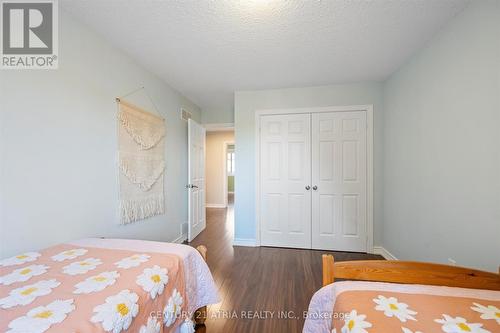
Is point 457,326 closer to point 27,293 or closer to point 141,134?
point 27,293

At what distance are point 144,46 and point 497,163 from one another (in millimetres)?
2843

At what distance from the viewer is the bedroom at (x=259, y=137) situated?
48.9 inches

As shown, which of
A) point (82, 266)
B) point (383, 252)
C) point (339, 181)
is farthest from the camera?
point (339, 181)

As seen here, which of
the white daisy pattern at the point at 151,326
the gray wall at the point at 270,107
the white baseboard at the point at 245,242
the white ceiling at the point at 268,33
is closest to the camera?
the white daisy pattern at the point at 151,326

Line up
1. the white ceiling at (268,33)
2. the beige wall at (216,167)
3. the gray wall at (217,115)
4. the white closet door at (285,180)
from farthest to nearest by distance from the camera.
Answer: the beige wall at (216,167) < the gray wall at (217,115) < the white closet door at (285,180) < the white ceiling at (268,33)

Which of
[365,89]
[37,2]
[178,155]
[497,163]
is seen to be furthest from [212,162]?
[497,163]

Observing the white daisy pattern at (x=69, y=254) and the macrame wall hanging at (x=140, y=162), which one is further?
the macrame wall hanging at (x=140, y=162)

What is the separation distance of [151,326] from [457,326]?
117 cm

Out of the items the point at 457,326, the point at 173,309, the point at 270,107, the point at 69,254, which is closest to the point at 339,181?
the point at 270,107

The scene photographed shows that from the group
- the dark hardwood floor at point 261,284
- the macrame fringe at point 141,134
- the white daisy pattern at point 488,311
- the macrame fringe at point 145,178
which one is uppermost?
the macrame fringe at point 141,134

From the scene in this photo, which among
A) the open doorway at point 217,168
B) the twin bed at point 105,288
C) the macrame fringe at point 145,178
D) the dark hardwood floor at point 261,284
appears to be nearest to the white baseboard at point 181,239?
the dark hardwood floor at point 261,284

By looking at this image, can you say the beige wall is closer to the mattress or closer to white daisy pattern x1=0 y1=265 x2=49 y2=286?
white daisy pattern x1=0 y1=265 x2=49 y2=286

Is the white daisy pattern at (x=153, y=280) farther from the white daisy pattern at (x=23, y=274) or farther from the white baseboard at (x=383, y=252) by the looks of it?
the white baseboard at (x=383, y=252)

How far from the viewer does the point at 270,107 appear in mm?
3025
